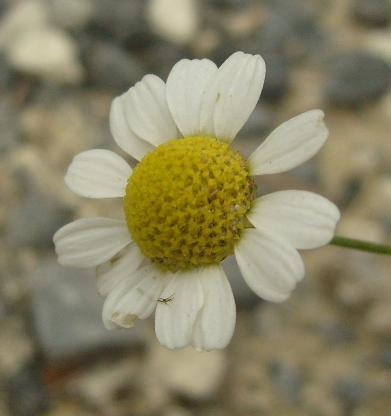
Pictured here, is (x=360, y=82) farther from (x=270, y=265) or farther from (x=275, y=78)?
(x=270, y=265)

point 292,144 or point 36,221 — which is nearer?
point 292,144

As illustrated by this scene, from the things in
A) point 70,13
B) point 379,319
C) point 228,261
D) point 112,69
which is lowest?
point 379,319

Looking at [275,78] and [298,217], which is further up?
[298,217]

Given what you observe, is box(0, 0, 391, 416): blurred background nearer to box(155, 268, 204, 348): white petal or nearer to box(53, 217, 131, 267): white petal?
box(53, 217, 131, 267): white petal

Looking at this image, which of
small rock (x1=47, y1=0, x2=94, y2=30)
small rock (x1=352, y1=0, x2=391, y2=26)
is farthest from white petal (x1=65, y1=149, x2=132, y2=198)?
small rock (x1=352, y1=0, x2=391, y2=26)

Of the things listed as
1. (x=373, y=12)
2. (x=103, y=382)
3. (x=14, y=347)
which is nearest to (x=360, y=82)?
(x=373, y=12)

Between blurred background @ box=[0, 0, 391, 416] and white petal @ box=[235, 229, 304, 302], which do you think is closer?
white petal @ box=[235, 229, 304, 302]
